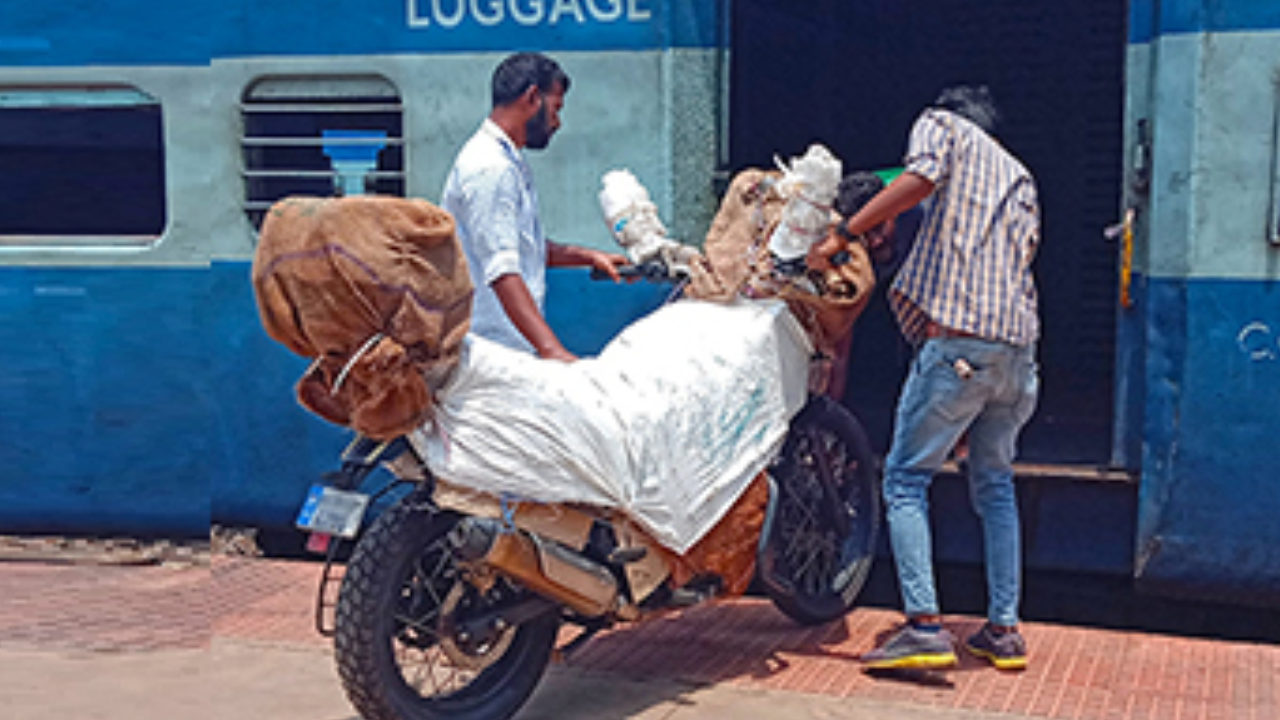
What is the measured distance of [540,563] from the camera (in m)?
3.97

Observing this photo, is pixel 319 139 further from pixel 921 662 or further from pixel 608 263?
A: pixel 921 662

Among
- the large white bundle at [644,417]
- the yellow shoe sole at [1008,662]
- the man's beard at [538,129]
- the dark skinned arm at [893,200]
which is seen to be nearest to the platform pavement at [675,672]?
the yellow shoe sole at [1008,662]

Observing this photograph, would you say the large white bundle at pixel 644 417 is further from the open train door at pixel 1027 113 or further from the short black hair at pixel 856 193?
the open train door at pixel 1027 113

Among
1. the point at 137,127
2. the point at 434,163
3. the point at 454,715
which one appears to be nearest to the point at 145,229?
the point at 137,127

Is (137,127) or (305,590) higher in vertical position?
(137,127)

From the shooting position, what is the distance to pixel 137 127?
6.73 m

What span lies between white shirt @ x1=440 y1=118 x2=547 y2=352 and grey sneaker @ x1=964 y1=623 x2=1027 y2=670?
6.18 ft

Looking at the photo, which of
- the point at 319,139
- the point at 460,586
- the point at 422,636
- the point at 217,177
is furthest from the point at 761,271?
the point at 217,177

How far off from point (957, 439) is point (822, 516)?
689mm

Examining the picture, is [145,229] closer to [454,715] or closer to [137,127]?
[137,127]

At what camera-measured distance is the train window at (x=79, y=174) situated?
672 cm

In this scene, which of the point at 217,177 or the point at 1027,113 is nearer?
the point at 217,177

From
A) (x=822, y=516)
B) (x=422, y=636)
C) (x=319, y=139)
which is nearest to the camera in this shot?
(x=422, y=636)

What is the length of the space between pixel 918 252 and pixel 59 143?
174 inches
